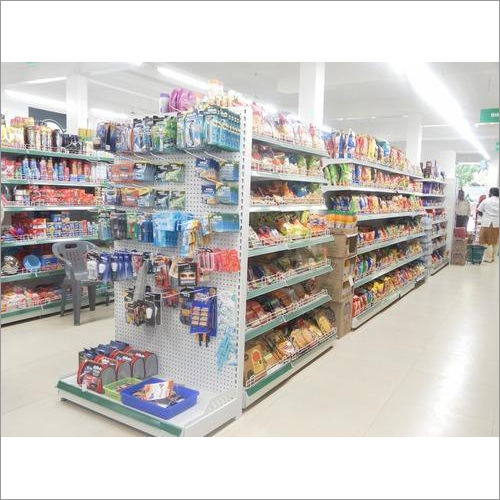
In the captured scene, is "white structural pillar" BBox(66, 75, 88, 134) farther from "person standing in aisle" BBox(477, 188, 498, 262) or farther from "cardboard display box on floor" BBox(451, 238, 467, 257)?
"person standing in aisle" BBox(477, 188, 498, 262)

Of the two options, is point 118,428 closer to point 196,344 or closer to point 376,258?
point 196,344

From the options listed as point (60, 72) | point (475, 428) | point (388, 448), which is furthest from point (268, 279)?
point (60, 72)

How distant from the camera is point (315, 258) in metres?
4.69

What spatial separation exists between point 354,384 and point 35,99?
15.1 m

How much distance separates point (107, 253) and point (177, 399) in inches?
43.6

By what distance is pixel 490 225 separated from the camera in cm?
1249

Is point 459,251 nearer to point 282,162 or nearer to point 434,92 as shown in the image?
point 434,92

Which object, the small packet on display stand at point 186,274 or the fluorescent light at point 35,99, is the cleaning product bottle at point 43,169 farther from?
the fluorescent light at point 35,99

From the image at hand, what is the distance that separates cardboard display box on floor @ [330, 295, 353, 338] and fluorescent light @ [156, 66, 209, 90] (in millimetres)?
7127

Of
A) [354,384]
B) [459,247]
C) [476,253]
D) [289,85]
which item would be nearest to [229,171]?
[354,384]

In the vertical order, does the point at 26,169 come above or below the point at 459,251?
above

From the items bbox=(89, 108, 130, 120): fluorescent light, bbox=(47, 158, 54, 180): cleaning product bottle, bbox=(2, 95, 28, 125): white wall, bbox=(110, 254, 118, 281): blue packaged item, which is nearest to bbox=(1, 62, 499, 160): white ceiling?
bbox=(89, 108, 130, 120): fluorescent light

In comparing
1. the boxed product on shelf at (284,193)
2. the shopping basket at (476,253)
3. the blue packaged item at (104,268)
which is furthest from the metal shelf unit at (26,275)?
the shopping basket at (476,253)

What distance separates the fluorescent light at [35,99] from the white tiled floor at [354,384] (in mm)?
11371
